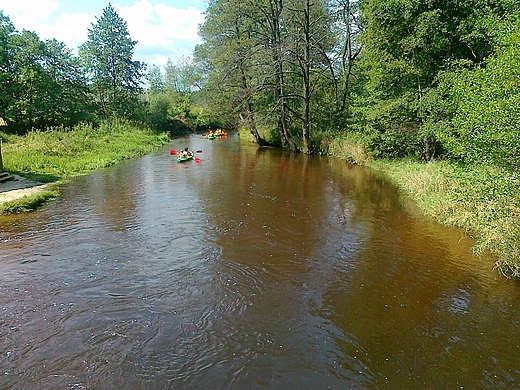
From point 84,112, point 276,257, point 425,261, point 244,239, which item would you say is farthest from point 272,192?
point 84,112

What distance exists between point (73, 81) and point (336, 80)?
74.8ft

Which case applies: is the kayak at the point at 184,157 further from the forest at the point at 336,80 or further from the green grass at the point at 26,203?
the green grass at the point at 26,203

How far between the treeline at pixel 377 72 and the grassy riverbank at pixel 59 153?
860 cm

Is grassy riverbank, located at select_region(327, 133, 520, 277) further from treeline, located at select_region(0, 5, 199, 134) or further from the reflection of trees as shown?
treeline, located at select_region(0, 5, 199, 134)

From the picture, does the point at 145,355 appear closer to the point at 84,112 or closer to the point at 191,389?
the point at 191,389

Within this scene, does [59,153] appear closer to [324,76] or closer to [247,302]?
[247,302]

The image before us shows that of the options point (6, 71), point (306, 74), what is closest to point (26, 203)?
point (306, 74)

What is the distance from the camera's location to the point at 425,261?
8.59 m

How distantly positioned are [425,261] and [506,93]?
4.05m

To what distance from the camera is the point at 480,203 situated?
9.95 m

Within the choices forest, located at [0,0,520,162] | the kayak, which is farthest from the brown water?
the kayak

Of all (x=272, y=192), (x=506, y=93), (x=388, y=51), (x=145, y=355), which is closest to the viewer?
(x=145, y=355)

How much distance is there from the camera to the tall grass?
1678cm

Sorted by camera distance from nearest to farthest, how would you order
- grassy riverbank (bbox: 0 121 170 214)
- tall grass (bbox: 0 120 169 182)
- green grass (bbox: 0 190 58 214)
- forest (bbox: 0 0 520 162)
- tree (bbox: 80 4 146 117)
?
1. forest (bbox: 0 0 520 162)
2. green grass (bbox: 0 190 58 214)
3. grassy riverbank (bbox: 0 121 170 214)
4. tall grass (bbox: 0 120 169 182)
5. tree (bbox: 80 4 146 117)
